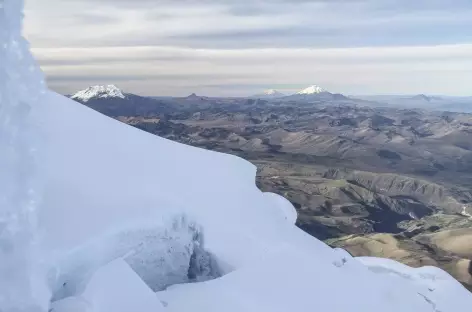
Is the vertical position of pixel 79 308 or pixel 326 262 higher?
pixel 79 308

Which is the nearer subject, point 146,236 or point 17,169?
point 17,169

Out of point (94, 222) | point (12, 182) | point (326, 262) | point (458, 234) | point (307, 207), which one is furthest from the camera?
point (307, 207)

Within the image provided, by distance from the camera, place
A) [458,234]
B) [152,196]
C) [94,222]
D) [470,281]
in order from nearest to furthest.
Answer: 1. [94,222]
2. [152,196]
3. [470,281]
4. [458,234]

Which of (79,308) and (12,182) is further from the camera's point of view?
(79,308)

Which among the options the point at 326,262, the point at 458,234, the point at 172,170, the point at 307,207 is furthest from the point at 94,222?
the point at 307,207

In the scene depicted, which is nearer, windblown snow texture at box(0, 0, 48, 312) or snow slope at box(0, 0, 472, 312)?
windblown snow texture at box(0, 0, 48, 312)

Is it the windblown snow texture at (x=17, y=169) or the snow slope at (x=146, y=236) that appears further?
A: the snow slope at (x=146, y=236)

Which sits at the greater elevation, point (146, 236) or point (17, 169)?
point (17, 169)

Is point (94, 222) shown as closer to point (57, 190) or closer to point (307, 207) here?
point (57, 190)
